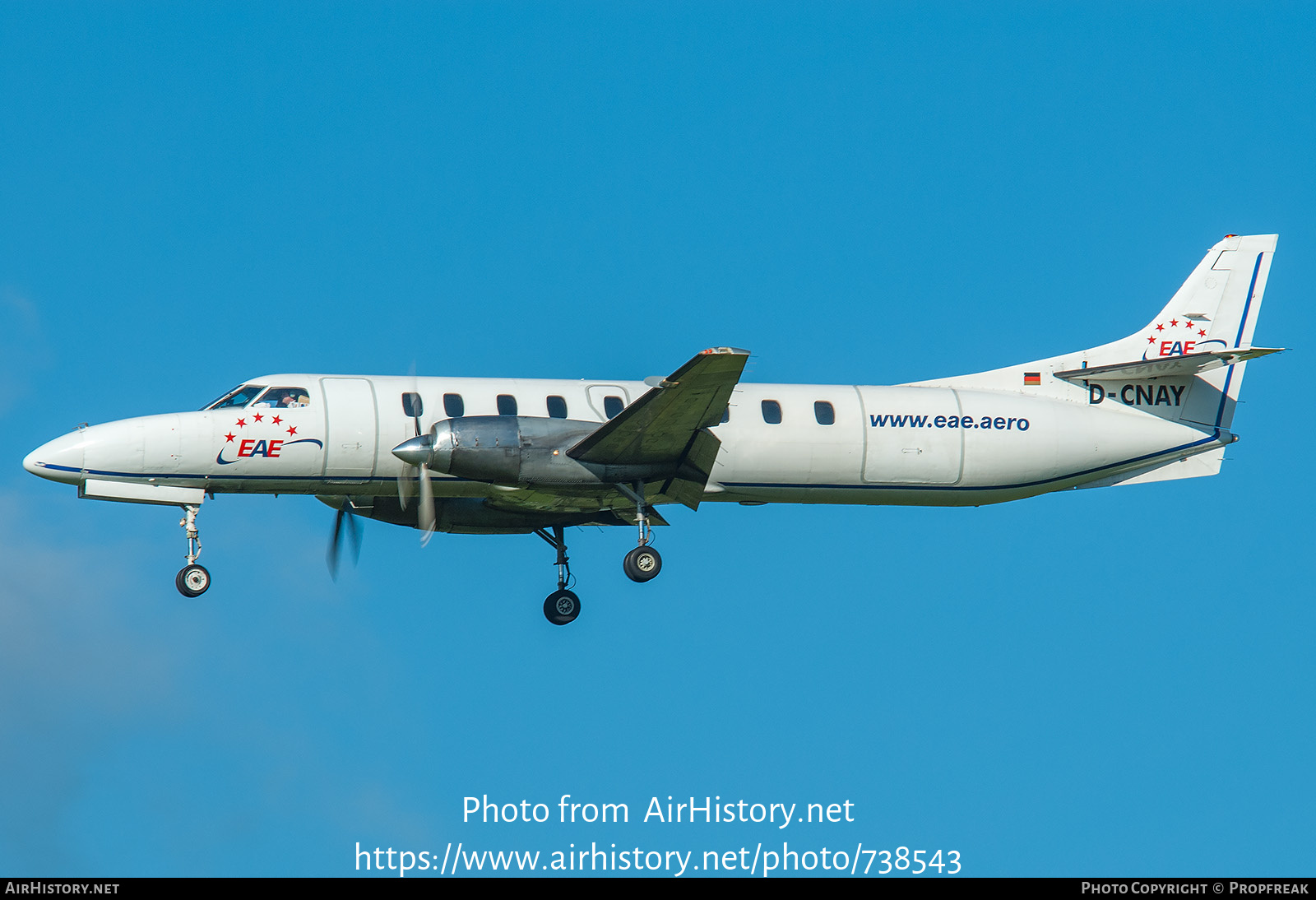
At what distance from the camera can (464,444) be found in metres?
23.8

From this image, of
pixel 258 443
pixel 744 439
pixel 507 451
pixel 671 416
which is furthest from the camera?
pixel 744 439

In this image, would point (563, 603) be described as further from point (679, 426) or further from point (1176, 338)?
point (1176, 338)

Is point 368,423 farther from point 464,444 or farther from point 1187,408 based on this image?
point 1187,408

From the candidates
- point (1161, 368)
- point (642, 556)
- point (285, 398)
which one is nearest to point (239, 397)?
point (285, 398)

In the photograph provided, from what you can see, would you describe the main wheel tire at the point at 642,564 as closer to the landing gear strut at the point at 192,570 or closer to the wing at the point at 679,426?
the wing at the point at 679,426

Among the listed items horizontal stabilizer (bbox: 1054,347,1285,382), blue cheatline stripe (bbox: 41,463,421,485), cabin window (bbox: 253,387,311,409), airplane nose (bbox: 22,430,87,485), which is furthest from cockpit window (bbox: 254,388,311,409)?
horizontal stabilizer (bbox: 1054,347,1285,382)

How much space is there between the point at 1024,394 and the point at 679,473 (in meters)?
6.65

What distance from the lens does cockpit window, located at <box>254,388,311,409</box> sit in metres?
24.9

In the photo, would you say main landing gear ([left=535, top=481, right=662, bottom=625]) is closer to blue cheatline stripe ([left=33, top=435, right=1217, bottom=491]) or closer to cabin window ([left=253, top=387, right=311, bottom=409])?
blue cheatline stripe ([left=33, top=435, right=1217, bottom=491])

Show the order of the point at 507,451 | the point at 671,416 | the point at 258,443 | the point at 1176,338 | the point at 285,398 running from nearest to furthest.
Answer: the point at 507,451 < the point at 671,416 < the point at 258,443 < the point at 285,398 < the point at 1176,338

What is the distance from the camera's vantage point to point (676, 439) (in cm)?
2500

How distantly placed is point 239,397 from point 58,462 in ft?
9.00

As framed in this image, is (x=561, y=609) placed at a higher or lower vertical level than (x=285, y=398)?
lower
